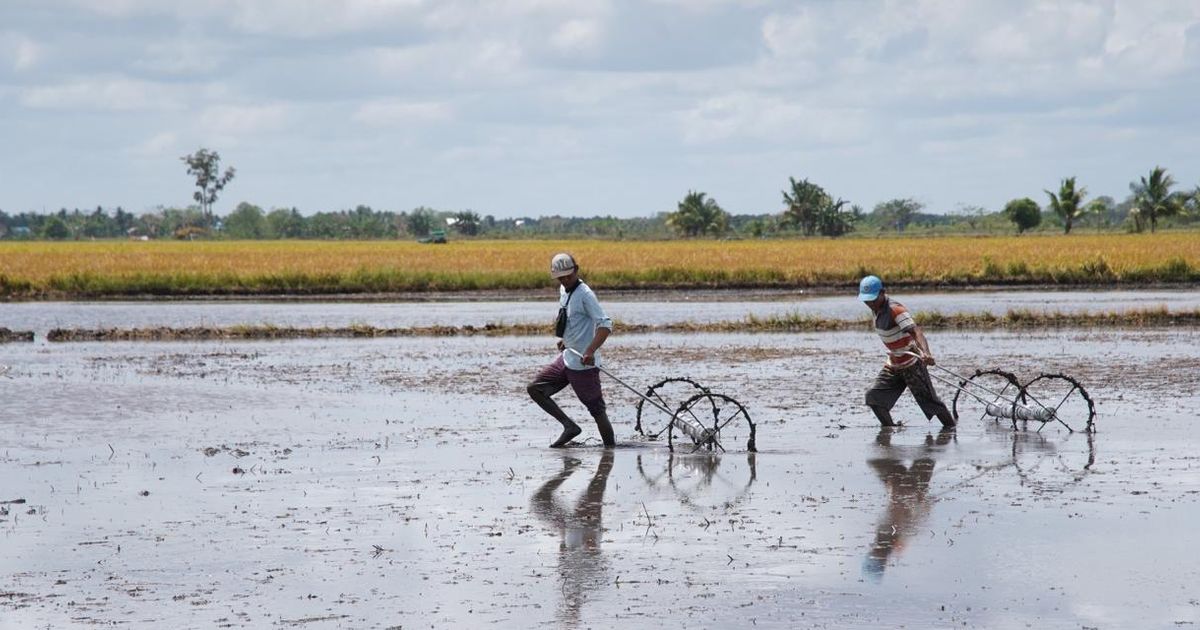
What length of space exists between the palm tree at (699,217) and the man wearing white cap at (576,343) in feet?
380

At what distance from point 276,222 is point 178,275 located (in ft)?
460

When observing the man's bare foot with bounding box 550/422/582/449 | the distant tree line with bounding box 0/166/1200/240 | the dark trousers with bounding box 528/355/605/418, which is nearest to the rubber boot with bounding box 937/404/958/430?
the dark trousers with bounding box 528/355/605/418

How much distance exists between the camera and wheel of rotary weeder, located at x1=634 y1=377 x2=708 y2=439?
1294cm

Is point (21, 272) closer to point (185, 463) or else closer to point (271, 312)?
point (271, 312)

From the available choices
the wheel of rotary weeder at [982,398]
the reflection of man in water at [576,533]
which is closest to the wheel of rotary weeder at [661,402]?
the reflection of man in water at [576,533]

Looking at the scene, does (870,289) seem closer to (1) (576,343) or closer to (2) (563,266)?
(1) (576,343)

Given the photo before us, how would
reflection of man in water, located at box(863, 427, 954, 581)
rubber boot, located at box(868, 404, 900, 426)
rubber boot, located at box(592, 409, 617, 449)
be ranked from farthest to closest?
rubber boot, located at box(868, 404, 900, 426), rubber boot, located at box(592, 409, 617, 449), reflection of man in water, located at box(863, 427, 954, 581)

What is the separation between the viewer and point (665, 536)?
892 cm

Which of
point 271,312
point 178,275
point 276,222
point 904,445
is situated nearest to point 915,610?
point 904,445

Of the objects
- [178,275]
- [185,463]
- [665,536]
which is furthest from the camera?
[178,275]

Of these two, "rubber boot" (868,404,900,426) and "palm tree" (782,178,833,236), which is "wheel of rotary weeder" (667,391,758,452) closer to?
"rubber boot" (868,404,900,426)

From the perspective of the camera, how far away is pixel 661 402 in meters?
13.3

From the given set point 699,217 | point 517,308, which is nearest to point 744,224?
point 699,217

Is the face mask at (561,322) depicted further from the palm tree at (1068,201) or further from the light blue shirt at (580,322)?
the palm tree at (1068,201)
